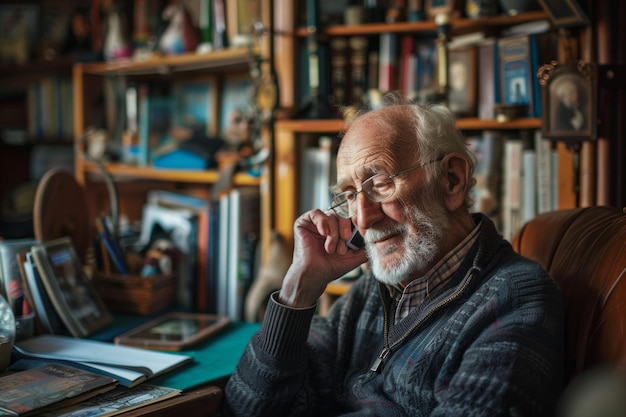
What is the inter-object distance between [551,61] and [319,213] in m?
0.84

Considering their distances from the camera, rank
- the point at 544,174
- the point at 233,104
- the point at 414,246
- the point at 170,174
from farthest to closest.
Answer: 1. the point at 233,104
2. the point at 170,174
3. the point at 544,174
4. the point at 414,246

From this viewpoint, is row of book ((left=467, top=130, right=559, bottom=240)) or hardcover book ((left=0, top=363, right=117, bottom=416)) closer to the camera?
hardcover book ((left=0, top=363, right=117, bottom=416))

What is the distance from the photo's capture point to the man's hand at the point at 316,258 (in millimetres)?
1564

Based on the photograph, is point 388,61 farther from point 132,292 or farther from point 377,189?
point 132,292

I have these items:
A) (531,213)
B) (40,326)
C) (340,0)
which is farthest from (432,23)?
(40,326)

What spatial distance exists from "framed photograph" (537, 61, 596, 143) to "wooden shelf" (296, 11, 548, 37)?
0.95 ft

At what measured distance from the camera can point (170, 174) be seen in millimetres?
2549

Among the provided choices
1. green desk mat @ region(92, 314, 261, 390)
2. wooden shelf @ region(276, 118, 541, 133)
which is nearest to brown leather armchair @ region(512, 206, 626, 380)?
wooden shelf @ region(276, 118, 541, 133)

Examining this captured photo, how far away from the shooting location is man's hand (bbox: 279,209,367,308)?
1564 millimetres

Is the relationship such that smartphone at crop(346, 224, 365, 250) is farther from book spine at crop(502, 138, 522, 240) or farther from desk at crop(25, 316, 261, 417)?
book spine at crop(502, 138, 522, 240)

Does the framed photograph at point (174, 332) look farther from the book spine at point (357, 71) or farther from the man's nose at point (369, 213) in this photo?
the book spine at point (357, 71)

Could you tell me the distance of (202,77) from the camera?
2855 millimetres

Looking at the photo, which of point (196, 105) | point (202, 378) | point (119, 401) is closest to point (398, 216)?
point (202, 378)

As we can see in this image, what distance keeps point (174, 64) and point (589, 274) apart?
67.8 inches
